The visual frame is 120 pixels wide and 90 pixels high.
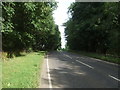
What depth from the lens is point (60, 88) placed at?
36.1 ft

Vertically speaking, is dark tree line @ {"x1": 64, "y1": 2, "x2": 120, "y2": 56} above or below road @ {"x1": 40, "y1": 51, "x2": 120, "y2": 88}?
above

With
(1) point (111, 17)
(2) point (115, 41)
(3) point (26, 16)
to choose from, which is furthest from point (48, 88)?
(1) point (111, 17)

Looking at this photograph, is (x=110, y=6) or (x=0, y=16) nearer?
(x=0, y=16)

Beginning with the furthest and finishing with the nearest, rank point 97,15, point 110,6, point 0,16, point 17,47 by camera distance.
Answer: point 97,15 < point 17,47 < point 110,6 < point 0,16

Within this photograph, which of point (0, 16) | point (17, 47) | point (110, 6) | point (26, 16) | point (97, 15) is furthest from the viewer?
point (97, 15)

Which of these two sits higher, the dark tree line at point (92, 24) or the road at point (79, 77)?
the dark tree line at point (92, 24)

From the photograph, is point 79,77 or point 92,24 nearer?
point 79,77

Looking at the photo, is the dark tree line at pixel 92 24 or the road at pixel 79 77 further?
the dark tree line at pixel 92 24

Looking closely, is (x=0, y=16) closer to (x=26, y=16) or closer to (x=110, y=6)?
(x=26, y=16)

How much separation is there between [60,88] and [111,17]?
25744 millimetres

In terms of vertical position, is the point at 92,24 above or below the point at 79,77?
above

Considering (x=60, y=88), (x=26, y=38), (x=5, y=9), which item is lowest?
(x=60, y=88)

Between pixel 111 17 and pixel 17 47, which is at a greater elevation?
pixel 111 17

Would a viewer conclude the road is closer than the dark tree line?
Yes
